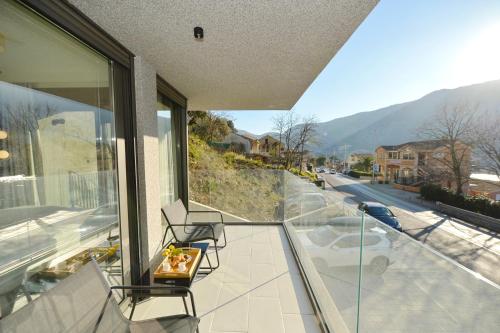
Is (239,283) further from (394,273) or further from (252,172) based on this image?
(252,172)

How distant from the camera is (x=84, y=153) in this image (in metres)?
1.78

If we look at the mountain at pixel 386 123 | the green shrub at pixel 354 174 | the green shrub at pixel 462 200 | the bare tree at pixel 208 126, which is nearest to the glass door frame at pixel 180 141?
the bare tree at pixel 208 126

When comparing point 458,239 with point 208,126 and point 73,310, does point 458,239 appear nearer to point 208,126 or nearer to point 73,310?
point 208,126

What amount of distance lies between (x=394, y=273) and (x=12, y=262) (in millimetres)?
1899

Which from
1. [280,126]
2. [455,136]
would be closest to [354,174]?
[455,136]

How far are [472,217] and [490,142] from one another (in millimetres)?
6081

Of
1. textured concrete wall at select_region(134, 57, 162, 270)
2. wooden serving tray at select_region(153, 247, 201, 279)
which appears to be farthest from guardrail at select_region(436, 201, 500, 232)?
textured concrete wall at select_region(134, 57, 162, 270)

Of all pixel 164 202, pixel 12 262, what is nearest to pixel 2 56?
pixel 12 262

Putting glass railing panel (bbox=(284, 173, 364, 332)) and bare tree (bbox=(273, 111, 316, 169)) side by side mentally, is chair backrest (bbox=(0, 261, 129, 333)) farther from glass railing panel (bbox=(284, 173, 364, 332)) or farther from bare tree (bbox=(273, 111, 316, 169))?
bare tree (bbox=(273, 111, 316, 169))

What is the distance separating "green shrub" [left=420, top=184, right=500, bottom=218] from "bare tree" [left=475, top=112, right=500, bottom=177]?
2.36 m

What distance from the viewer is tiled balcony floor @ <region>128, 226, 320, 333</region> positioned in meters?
2.06

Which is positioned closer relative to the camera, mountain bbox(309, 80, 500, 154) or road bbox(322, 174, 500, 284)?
road bbox(322, 174, 500, 284)

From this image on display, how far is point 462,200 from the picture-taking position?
17.9 m

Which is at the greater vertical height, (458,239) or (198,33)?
(198,33)
